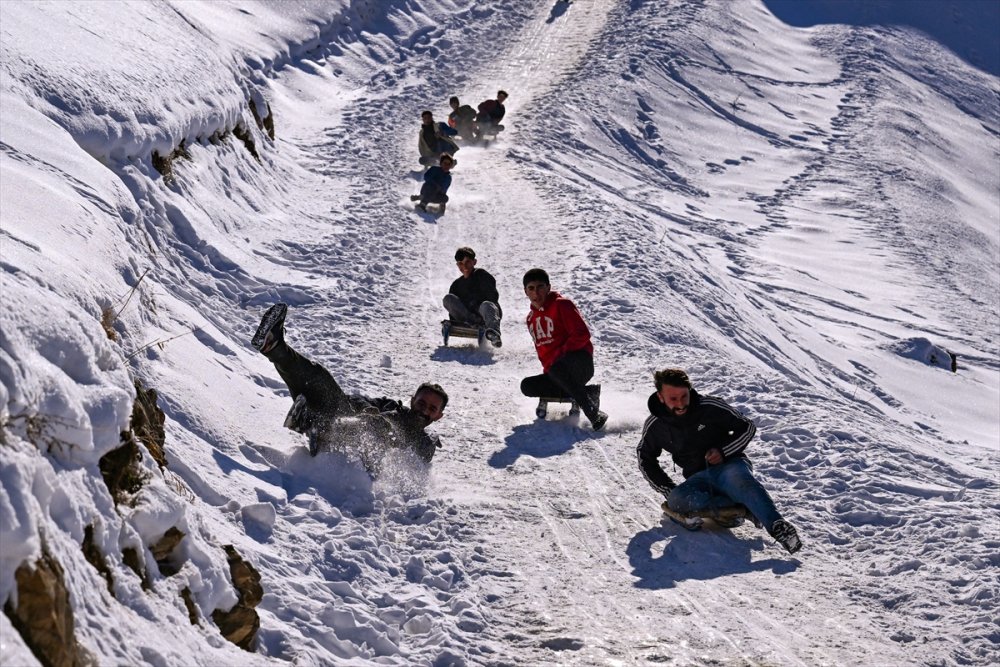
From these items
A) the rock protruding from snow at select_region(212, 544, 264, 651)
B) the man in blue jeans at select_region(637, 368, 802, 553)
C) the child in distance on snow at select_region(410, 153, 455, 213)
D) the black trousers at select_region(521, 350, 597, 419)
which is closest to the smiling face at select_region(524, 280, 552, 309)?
the black trousers at select_region(521, 350, 597, 419)

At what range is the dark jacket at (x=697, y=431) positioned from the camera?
7.52m

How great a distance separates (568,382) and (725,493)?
2418 mm

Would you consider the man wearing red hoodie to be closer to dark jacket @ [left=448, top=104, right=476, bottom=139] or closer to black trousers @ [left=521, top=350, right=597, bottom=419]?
black trousers @ [left=521, top=350, right=597, bottom=419]

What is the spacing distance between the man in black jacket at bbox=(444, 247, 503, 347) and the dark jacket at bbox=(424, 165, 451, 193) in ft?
18.2

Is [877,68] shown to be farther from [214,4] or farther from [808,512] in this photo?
[808,512]

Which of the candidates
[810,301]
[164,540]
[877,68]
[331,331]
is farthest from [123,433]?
[877,68]

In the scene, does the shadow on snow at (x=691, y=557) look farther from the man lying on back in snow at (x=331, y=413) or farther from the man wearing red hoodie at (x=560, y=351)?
the man wearing red hoodie at (x=560, y=351)

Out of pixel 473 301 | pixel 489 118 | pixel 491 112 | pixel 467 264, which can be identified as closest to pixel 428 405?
pixel 473 301

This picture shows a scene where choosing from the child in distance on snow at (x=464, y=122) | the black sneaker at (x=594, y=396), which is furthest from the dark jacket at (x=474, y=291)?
the child in distance on snow at (x=464, y=122)

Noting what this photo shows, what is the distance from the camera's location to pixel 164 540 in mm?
4746

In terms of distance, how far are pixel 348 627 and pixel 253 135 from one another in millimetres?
12873

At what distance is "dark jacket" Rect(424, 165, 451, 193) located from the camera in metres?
17.4

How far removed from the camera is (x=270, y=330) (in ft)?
25.3

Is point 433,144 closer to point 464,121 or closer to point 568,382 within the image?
point 464,121
